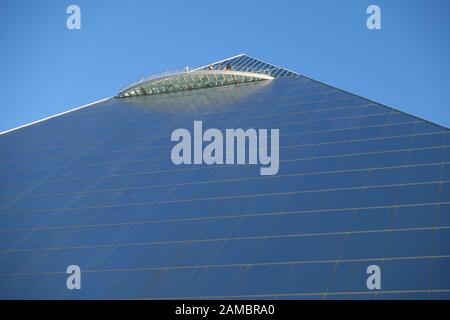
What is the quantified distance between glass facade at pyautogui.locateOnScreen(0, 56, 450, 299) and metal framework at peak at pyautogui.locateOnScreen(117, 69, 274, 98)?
24.8ft

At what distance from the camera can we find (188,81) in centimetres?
4134

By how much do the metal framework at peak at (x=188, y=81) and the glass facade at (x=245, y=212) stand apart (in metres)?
7.57

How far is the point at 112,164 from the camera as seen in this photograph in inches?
1129

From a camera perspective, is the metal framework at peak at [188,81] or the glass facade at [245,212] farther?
the metal framework at peak at [188,81]

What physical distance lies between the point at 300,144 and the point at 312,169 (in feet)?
8.91

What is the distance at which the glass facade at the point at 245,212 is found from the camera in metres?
17.8

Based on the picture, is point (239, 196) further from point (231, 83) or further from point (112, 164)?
point (231, 83)

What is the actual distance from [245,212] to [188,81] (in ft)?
68.4

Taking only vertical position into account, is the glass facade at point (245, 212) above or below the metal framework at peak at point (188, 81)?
below

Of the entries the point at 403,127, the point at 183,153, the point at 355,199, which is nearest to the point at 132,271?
the point at 355,199

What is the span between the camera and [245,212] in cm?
2175

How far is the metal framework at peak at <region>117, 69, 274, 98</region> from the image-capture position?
40.1m

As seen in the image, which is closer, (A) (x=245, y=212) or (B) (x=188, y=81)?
(A) (x=245, y=212)

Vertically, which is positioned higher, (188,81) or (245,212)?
(188,81)
